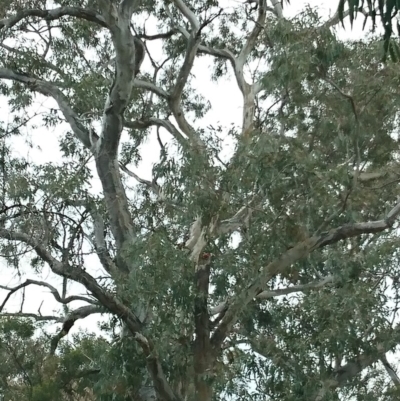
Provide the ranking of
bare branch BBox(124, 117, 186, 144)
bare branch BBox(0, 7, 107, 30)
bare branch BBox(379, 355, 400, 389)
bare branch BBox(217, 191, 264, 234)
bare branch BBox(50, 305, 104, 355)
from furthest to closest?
bare branch BBox(379, 355, 400, 389)
bare branch BBox(124, 117, 186, 144)
bare branch BBox(50, 305, 104, 355)
bare branch BBox(0, 7, 107, 30)
bare branch BBox(217, 191, 264, 234)

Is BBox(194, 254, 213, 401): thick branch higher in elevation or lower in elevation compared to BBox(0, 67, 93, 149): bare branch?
lower

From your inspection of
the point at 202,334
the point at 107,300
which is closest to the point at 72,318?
the point at 202,334

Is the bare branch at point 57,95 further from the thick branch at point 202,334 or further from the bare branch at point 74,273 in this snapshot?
the bare branch at point 74,273

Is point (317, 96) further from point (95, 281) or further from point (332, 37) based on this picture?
point (95, 281)

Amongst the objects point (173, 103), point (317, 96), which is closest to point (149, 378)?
point (317, 96)


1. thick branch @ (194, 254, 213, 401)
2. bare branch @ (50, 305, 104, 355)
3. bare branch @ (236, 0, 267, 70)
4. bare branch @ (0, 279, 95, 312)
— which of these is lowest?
thick branch @ (194, 254, 213, 401)

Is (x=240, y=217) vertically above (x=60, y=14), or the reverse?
(x=60, y=14)

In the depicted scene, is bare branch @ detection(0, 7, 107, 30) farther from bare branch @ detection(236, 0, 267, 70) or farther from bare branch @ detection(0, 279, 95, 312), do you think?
bare branch @ detection(236, 0, 267, 70)

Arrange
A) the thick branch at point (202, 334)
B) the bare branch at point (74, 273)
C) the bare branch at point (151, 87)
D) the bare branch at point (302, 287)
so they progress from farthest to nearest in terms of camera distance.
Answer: the bare branch at point (151, 87), the bare branch at point (302, 287), the thick branch at point (202, 334), the bare branch at point (74, 273)

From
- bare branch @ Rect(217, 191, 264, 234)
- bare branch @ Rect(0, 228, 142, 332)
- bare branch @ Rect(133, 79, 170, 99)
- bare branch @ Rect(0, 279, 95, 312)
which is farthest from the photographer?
bare branch @ Rect(133, 79, 170, 99)

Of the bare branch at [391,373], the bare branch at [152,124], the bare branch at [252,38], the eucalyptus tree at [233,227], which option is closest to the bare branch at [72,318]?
the eucalyptus tree at [233,227]

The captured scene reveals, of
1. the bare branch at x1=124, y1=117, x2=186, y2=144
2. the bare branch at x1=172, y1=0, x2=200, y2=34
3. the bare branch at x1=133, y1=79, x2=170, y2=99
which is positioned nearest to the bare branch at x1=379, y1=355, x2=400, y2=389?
the bare branch at x1=124, y1=117, x2=186, y2=144

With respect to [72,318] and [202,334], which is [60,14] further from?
[202,334]

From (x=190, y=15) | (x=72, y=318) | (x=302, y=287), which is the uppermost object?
(x=190, y=15)
